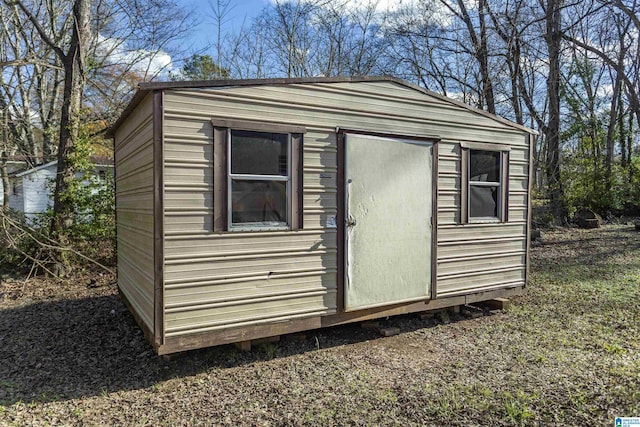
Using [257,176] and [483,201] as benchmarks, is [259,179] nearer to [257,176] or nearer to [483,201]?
[257,176]

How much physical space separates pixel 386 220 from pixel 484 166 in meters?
1.81

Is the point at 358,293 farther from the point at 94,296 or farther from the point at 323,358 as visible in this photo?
the point at 94,296

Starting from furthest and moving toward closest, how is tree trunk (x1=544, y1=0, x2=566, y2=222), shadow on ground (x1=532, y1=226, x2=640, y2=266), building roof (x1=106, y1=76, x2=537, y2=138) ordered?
tree trunk (x1=544, y1=0, x2=566, y2=222) → shadow on ground (x1=532, y1=226, x2=640, y2=266) → building roof (x1=106, y1=76, x2=537, y2=138)

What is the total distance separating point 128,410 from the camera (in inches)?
124

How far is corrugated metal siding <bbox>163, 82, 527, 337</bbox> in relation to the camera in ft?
11.4

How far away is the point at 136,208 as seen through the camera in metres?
4.46

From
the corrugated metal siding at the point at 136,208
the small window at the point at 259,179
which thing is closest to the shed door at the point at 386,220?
the small window at the point at 259,179

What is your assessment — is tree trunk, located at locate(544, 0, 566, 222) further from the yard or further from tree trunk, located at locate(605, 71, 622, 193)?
the yard

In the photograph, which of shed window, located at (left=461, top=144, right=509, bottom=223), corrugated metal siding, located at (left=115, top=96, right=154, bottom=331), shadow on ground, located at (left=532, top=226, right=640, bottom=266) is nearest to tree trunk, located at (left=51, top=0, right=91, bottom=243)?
corrugated metal siding, located at (left=115, top=96, right=154, bottom=331)

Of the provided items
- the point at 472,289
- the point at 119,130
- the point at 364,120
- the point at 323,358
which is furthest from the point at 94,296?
the point at 472,289

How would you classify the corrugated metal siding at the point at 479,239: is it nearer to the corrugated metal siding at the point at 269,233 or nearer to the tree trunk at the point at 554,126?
the corrugated metal siding at the point at 269,233

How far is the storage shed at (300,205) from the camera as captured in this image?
3510 mm

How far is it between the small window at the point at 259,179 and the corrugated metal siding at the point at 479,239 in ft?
6.63

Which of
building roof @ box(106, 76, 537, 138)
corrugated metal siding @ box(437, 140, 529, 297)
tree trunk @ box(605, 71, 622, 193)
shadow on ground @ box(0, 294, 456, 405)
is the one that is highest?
tree trunk @ box(605, 71, 622, 193)
